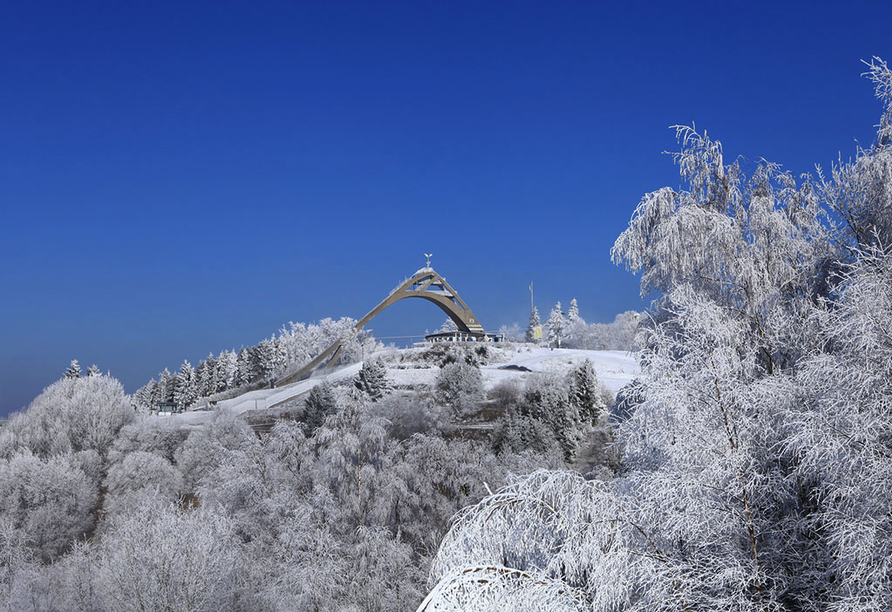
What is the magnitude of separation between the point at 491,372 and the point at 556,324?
32805 millimetres

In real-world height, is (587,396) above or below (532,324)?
below

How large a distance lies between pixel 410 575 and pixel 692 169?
11.7 m

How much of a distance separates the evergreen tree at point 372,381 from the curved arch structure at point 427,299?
61.5 feet

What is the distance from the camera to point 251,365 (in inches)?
2731

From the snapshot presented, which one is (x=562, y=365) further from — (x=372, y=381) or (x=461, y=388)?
(x=372, y=381)

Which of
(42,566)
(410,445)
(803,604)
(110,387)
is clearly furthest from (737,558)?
(110,387)

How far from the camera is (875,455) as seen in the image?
6.15 metres

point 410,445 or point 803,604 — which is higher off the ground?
point 410,445

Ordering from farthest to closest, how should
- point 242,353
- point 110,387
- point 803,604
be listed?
1. point 242,353
2. point 110,387
3. point 803,604

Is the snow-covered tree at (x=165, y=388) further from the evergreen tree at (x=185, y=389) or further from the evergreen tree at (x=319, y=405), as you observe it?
the evergreen tree at (x=319, y=405)

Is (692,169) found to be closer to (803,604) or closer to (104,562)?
(803,604)

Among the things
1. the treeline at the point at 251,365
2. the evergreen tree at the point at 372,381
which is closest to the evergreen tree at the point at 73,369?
the treeline at the point at 251,365

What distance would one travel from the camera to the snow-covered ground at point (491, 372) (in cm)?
4394

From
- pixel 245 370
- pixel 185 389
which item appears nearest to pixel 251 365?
pixel 245 370
